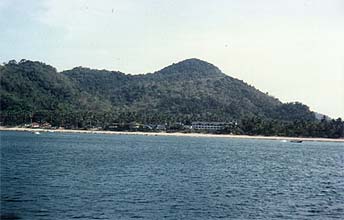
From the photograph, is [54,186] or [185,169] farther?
[185,169]

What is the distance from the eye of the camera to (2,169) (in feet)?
201

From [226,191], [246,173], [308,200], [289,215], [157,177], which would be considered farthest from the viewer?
[246,173]

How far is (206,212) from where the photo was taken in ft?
122

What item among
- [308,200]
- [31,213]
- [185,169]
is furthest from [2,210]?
[185,169]

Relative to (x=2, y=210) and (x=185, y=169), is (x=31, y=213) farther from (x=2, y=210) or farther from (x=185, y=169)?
(x=185, y=169)

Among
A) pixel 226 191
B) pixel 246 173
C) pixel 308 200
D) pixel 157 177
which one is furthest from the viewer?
pixel 246 173

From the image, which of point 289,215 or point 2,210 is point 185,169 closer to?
point 289,215

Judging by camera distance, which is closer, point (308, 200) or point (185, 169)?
point (308, 200)

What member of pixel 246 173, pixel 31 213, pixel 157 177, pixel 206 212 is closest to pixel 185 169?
pixel 246 173

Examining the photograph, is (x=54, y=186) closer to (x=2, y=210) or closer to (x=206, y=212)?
(x=2, y=210)

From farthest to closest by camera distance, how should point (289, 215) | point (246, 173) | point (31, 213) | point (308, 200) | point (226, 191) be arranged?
1. point (246, 173)
2. point (226, 191)
3. point (308, 200)
4. point (289, 215)
5. point (31, 213)

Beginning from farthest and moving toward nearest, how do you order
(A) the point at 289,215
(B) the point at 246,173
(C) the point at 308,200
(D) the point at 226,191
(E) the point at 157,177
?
(B) the point at 246,173 → (E) the point at 157,177 → (D) the point at 226,191 → (C) the point at 308,200 → (A) the point at 289,215

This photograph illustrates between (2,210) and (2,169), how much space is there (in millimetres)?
28237

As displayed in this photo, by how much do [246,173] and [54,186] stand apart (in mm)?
29347
